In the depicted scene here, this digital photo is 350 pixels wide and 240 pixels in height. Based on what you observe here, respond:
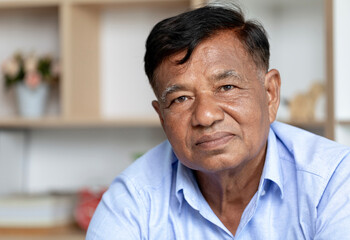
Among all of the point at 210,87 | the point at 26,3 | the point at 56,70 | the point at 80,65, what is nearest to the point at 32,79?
the point at 56,70

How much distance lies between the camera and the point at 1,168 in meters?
2.77

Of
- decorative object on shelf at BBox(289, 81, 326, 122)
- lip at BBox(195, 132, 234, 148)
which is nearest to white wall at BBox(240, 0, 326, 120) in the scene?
decorative object on shelf at BBox(289, 81, 326, 122)

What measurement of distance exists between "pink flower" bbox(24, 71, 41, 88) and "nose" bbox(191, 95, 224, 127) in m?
1.62

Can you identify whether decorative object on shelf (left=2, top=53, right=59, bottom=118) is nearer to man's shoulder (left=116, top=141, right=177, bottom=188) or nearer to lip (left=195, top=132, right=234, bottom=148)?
man's shoulder (left=116, top=141, right=177, bottom=188)

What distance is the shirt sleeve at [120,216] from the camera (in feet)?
4.43

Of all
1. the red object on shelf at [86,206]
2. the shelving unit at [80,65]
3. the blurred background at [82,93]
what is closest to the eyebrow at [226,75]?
the blurred background at [82,93]

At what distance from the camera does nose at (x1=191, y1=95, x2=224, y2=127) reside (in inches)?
49.0

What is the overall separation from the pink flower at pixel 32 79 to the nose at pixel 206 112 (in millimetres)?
1622

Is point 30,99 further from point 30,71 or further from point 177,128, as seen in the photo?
point 177,128

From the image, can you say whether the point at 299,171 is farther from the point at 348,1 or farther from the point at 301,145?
the point at 348,1

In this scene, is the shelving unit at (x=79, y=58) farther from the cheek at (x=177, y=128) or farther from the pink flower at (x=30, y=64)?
the cheek at (x=177, y=128)

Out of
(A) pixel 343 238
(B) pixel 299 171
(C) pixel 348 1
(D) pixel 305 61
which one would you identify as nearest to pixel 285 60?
(D) pixel 305 61

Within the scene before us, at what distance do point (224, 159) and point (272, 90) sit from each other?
0.86ft

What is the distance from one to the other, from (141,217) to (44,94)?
155 centimetres
